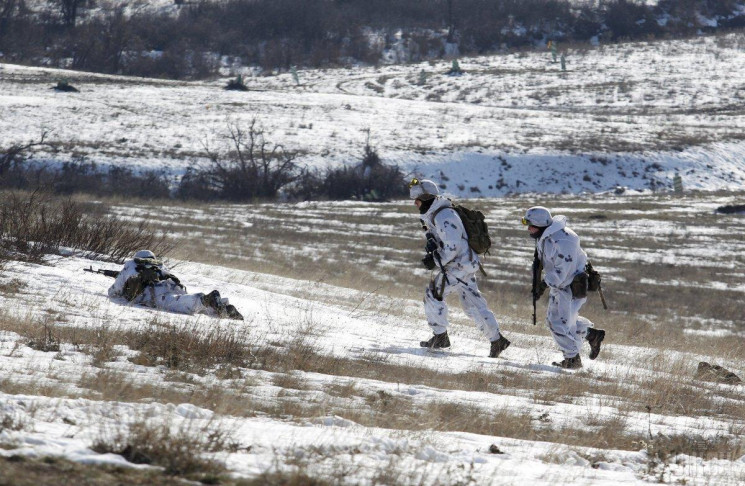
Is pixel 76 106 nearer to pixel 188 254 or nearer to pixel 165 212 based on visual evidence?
pixel 165 212

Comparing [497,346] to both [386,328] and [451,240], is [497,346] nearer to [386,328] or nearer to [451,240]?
[451,240]

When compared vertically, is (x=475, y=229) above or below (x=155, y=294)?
above

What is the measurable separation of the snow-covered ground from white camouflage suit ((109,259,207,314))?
0.27 m

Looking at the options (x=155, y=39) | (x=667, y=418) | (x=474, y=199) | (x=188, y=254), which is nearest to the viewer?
(x=667, y=418)

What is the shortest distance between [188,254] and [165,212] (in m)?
11.5

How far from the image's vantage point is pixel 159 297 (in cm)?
1112

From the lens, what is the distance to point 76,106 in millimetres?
53219

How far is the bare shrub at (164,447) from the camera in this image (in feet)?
13.4

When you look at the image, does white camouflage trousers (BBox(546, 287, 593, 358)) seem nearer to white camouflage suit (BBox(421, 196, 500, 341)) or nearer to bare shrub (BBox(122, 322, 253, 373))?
white camouflage suit (BBox(421, 196, 500, 341))

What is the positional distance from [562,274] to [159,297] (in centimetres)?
508

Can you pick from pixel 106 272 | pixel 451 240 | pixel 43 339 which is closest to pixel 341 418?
pixel 43 339

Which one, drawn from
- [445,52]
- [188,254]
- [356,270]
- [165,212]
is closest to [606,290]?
[356,270]

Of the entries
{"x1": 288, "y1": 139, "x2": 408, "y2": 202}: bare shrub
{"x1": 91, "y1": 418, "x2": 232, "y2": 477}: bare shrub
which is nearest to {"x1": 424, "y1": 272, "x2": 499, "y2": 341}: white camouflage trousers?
{"x1": 91, "y1": 418, "x2": 232, "y2": 477}: bare shrub

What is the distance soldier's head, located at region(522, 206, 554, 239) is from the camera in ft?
32.6
